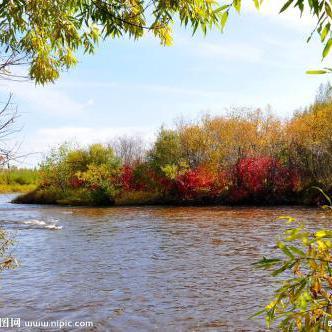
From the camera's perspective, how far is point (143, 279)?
1173cm

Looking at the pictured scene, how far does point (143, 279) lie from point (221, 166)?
31.2 meters

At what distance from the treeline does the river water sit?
58.4ft

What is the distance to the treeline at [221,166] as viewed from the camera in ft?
127

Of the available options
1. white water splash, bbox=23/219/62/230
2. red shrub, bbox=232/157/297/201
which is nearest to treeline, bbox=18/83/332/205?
red shrub, bbox=232/157/297/201

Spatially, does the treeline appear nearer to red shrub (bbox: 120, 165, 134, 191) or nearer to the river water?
red shrub (bbox: 120, 165, 134, 191)

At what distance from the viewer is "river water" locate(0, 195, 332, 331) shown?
8.84 metres

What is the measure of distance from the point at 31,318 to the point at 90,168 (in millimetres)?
36298

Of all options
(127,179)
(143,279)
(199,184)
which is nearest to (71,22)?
(143,279)

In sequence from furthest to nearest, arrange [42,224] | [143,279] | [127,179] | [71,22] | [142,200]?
[127,179]
[142,200]
[42,224]
[143,279]
[71,22]

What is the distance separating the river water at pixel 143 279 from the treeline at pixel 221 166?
58.4 ft

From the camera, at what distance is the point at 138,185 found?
146ft

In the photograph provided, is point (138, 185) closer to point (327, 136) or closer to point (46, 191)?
point (46, 191)

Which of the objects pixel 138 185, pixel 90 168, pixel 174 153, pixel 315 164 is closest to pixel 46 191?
pixel 90 168

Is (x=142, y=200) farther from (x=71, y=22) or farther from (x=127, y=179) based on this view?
(x=71, y=22)
